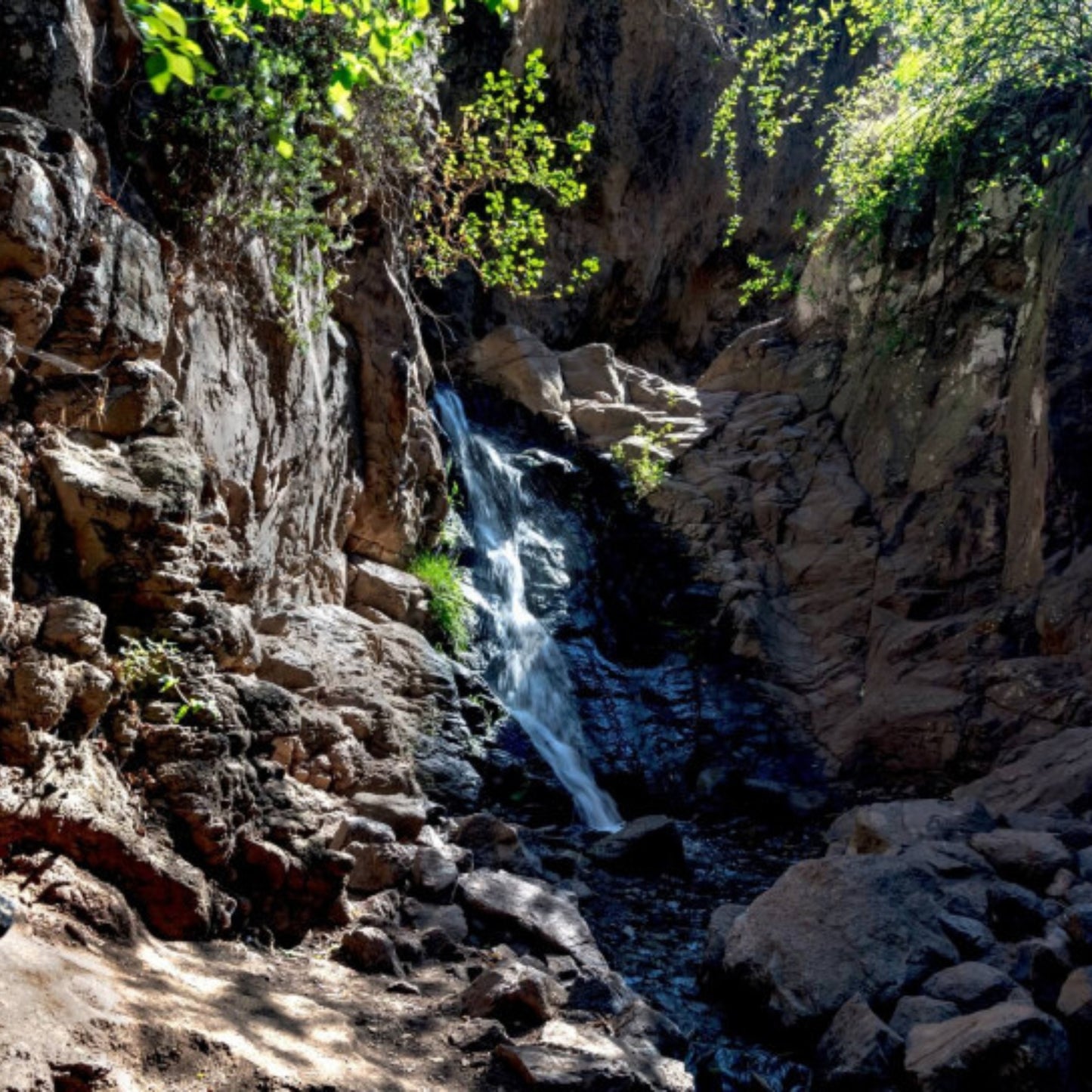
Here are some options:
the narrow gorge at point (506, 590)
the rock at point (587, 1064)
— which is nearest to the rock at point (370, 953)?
the narrow gorge at point (506, 590)

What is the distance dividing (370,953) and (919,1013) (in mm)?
2682

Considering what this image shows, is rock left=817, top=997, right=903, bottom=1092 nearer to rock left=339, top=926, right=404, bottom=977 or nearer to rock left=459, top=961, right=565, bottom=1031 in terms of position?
rock left=459, top=961, right=565, bottom=1031

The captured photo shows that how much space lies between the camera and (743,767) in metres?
10.1

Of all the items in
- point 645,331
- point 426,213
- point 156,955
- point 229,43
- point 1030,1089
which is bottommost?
point 156,955

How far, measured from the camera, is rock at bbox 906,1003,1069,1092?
3756 mm

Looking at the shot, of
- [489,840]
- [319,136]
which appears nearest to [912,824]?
[489,840]

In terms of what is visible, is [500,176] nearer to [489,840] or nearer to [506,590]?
[506,590]

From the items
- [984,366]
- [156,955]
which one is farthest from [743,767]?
[156,955]

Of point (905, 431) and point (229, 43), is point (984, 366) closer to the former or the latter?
point (905, 431)

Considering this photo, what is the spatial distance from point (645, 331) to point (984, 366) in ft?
31.3

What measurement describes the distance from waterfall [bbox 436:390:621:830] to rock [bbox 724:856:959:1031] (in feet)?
11.3

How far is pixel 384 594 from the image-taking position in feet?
28.8

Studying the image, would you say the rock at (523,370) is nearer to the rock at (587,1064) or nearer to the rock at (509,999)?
the rock at (509,999)

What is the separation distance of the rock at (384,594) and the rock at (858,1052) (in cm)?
538
